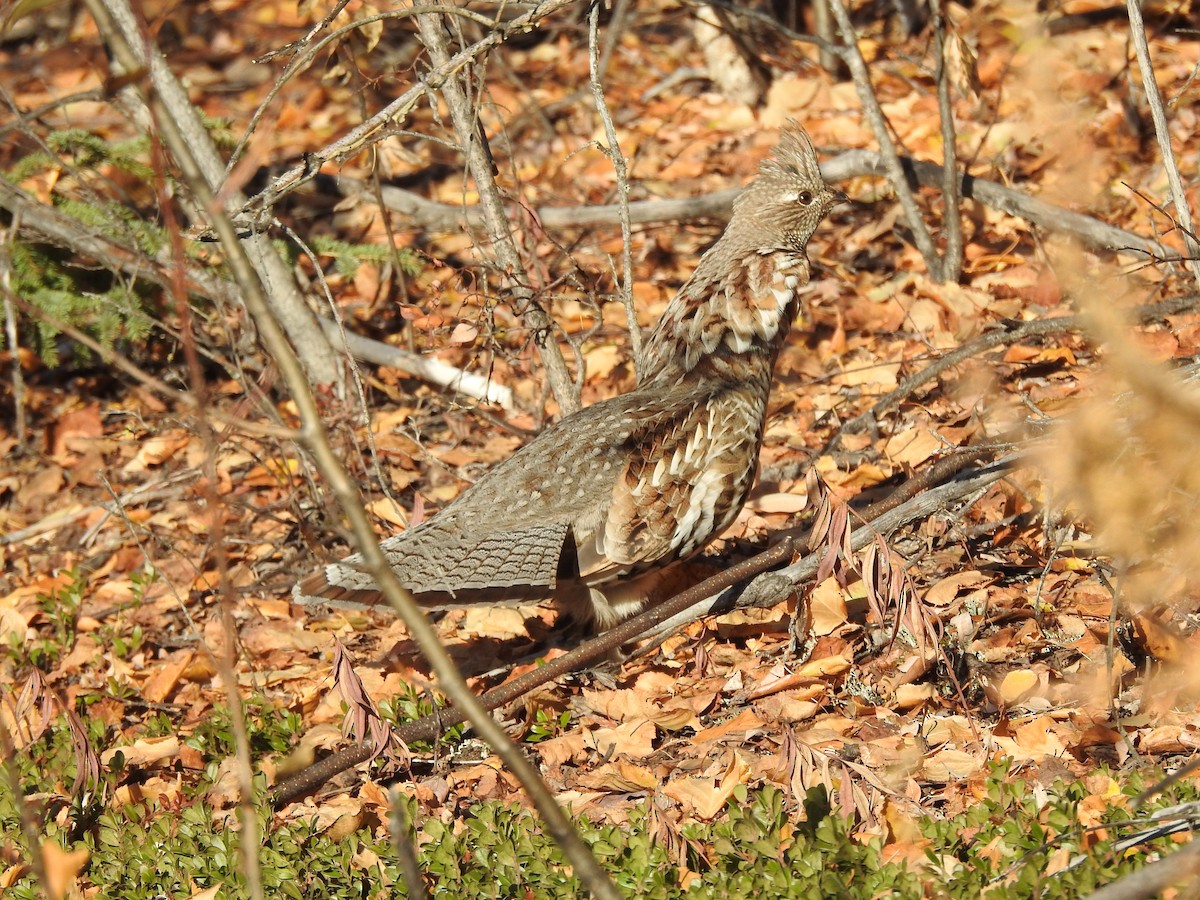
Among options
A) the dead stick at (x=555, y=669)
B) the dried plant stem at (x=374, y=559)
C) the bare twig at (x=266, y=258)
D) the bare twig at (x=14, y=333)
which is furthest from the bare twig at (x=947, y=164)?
the bare twig at (x=14, y=333)

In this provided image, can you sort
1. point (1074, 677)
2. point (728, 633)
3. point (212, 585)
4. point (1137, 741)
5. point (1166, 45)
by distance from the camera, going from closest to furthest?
point (1137, 741)
point (1074, 677)
point (728, 633)
point (212, 585)
point (1166, 45)

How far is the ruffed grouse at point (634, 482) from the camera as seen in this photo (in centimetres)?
432

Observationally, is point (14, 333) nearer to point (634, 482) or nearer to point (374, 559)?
point (634, 482)

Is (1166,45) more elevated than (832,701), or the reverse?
(1166,45)

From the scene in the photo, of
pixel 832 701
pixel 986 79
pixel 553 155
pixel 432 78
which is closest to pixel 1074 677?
pixel 832 701

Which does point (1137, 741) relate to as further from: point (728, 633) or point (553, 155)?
point (553, 155)

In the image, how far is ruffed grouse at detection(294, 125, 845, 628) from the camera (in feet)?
14.2

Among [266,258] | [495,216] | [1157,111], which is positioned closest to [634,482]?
[495,216]

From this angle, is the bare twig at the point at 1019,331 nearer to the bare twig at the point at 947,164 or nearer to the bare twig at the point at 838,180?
the bare twig at the point at 838,180

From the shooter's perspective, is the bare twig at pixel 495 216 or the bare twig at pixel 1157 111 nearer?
the bare twig at pixel 1157 111

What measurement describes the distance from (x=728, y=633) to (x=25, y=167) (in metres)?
4.87

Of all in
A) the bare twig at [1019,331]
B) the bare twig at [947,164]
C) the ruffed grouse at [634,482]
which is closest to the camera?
the ruffed grouse at [634,482]

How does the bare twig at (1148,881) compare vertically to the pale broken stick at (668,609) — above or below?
above

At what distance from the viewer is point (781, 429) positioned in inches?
235
